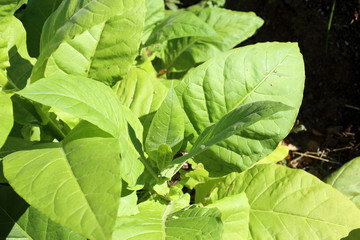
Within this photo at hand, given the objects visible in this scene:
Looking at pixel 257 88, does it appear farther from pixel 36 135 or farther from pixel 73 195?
pixel 36 135

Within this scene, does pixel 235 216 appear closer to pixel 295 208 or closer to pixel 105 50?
pixel 295 208

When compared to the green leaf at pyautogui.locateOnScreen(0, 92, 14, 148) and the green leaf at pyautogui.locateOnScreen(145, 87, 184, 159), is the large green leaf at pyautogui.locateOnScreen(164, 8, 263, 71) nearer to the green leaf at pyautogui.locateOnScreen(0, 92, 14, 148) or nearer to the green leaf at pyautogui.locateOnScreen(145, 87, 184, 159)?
the green leaf at pyautogui.locateOnScreen(145, 87, 184, 159)

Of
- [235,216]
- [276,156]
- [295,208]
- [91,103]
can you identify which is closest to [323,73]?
[276,156]

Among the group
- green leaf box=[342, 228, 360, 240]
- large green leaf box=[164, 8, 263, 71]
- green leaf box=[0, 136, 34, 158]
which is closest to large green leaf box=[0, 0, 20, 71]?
green leaf box=[0, 136, 34, 158]

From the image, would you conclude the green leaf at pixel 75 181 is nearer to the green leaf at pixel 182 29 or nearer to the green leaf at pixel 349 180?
the green leaf at pixel 182 29

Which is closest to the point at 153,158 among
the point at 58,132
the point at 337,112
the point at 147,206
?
the point at 147,206
